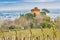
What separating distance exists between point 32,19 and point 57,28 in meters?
0.34

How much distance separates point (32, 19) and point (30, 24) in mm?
71

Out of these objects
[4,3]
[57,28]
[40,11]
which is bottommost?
[57,28]

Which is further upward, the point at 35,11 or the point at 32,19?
the point at 35,11

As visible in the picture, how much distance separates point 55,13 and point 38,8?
23cm

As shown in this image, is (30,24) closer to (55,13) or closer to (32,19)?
(32,19)

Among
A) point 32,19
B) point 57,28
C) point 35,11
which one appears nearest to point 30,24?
point 32,19

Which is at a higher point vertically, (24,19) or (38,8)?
(38,8)

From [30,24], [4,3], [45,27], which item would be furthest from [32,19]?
[4,3]

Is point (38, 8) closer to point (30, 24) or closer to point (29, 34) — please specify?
point (30, 24)

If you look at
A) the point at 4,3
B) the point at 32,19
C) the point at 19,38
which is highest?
the point at 4,3

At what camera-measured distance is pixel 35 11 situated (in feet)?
4.96

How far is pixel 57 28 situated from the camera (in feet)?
4.90

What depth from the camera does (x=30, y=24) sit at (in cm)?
151

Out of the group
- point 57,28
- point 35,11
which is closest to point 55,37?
point 57,28
